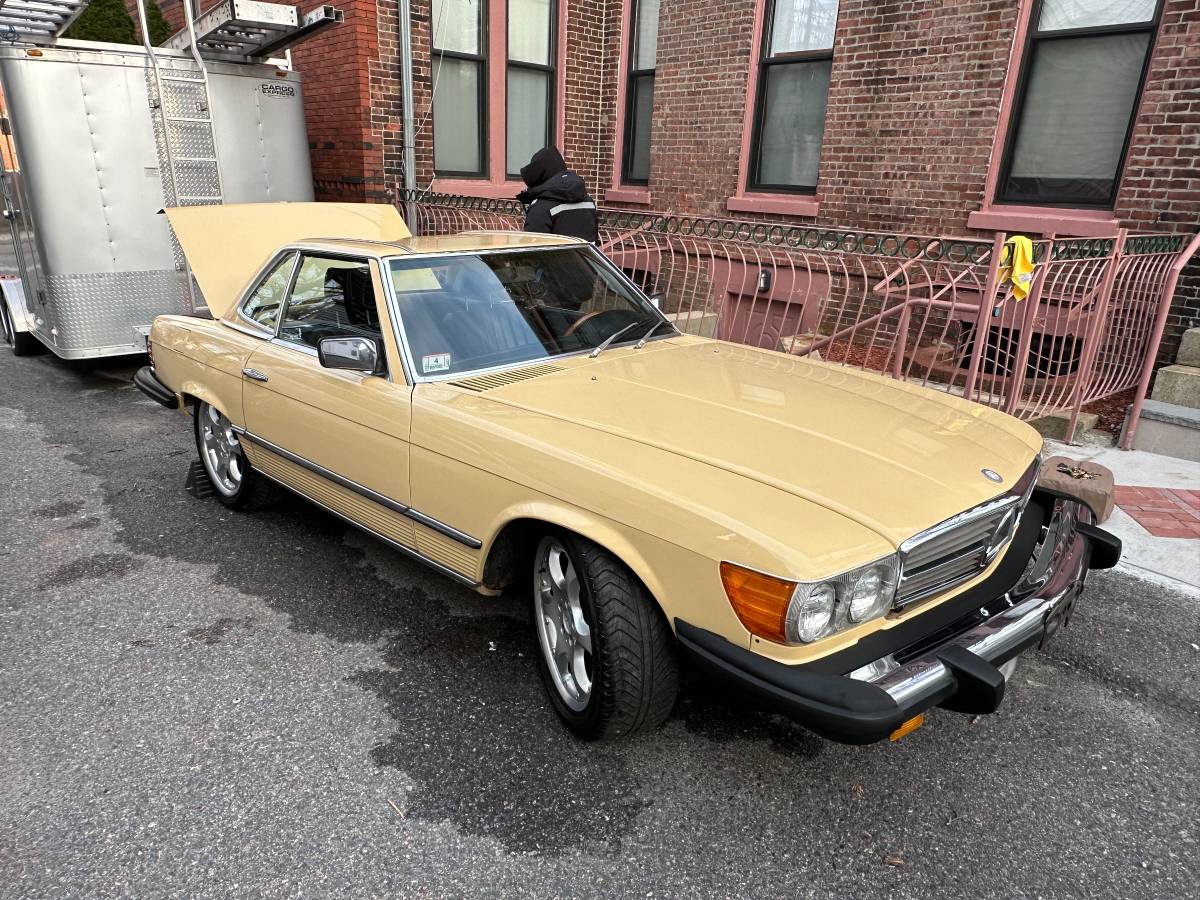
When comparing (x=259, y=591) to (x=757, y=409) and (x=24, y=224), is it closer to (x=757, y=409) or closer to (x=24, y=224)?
(x=757, y=409)

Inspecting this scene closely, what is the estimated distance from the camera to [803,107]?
8.54 metres

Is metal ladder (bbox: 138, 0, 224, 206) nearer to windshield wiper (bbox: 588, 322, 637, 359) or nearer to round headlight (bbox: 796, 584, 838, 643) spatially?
windshield wiper (bbox: 588, 322, 637, 359)

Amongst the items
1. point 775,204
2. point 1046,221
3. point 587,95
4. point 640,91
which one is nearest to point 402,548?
point 1046,221

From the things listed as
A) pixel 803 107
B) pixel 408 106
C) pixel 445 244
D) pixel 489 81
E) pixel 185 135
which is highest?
pixel 489 81

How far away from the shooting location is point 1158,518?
4.75 metres

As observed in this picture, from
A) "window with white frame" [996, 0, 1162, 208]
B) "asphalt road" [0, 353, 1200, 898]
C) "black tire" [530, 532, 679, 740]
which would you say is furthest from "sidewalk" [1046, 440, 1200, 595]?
"black tire" [530, 532, 679, 740]

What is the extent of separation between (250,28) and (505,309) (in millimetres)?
5116

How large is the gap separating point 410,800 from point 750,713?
4.14 feet

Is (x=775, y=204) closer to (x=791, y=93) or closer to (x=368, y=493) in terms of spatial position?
(x=791, y=93)

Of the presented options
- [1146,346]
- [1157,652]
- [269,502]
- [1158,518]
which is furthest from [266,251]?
[1146,346]

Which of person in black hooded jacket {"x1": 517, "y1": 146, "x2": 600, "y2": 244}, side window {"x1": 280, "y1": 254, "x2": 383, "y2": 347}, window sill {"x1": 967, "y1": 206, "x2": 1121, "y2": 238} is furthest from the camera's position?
person in black hooded jacket {"x1": 517, "y1": 146, "x2": 600, "y2": 244}

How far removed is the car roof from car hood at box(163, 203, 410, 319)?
69cm

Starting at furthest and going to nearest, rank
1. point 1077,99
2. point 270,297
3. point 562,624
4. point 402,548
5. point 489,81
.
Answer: point 489,81 < point 1077,99 < point 270,297 < point 402,548 < point 562,624

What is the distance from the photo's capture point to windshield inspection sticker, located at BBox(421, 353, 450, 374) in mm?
3344
